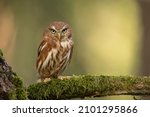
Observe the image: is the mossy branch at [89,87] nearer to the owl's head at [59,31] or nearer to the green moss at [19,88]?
the green moss at [19,88]

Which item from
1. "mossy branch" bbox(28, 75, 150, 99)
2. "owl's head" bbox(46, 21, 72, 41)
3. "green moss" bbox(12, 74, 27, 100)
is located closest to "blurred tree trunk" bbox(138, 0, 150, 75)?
"owl's head" bbox(46, 21, 72, 41)

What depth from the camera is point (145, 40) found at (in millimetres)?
5547

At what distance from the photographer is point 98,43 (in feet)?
22.9

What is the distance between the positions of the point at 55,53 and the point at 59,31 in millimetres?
134

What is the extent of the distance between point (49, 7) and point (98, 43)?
1.27 meters

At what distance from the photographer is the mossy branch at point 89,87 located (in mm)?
3211

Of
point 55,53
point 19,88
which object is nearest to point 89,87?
point 19,88

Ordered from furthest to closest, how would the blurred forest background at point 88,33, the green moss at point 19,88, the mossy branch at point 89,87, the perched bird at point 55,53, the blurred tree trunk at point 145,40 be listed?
1. the blurred forest background at point 88,33
2. the blurred tree trunk at point 145,40
3. the perched bird at point 55,53
4. the mossy branch at point 89,87
5. the green moss at point 19,88

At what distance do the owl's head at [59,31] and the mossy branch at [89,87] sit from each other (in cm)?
62

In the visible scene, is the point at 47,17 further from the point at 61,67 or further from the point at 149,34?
the point at 61,67

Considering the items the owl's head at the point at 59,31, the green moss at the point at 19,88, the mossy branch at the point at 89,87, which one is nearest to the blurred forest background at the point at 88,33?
the owl's head at the point at 59,31

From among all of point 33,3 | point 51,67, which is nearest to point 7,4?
point 33,3

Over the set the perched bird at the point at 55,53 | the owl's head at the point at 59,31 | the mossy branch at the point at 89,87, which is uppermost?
the owl's head at the point at 59,31

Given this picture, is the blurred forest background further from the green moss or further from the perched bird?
the green moss
